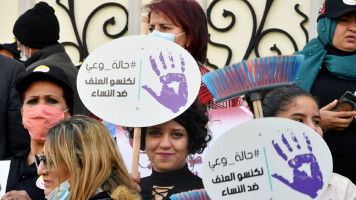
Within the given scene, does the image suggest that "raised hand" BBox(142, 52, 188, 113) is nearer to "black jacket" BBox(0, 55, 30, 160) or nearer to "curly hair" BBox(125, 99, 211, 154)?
"curly hair" BBox(125, 99, 211, 154)

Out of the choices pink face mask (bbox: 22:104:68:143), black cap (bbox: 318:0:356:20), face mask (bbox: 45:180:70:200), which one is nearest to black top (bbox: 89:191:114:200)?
face mask (bbox: 45:180:70:200)

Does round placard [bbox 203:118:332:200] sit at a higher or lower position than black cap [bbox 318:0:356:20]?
lower

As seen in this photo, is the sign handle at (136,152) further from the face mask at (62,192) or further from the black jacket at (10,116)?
the black jacket at (10,116)

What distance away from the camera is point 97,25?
6559mm

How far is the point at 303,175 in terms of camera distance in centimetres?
314

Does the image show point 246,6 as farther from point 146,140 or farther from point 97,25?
point 146,140

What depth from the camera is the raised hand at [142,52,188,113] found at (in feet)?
11.9

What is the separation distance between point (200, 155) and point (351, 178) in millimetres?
799

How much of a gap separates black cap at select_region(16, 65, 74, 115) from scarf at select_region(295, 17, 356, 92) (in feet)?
3.93

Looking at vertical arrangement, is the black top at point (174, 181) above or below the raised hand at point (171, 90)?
below

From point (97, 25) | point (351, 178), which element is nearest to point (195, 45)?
point (351, 178)

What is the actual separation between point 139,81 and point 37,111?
0.84 m

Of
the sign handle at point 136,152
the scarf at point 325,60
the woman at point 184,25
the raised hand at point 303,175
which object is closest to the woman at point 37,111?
the woman at point 184,25

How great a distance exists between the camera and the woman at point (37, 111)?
4270 millimetres
